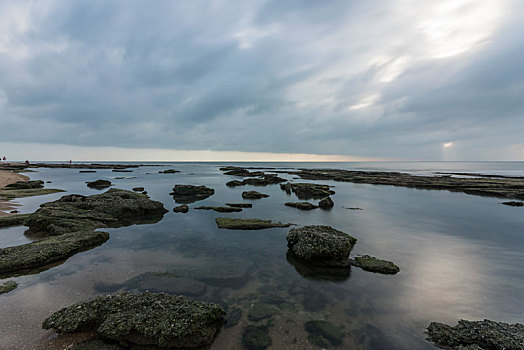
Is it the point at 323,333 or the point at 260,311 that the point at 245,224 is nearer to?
the point at 260,311

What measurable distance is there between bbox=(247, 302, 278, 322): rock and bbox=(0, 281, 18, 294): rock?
36.8ft

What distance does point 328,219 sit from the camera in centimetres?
2717

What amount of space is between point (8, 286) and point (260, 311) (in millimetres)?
11973

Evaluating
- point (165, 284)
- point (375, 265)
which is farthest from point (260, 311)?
point (375, 265)

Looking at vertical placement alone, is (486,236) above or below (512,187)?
below

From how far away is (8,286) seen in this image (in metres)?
10.4

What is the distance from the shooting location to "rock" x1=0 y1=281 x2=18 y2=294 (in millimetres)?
10062

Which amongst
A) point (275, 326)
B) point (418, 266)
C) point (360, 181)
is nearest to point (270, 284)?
point (275, 326)

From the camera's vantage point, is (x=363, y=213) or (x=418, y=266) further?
(x=363, y=213)

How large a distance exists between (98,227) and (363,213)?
1238 inches

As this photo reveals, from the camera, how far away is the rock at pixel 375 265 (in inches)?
526

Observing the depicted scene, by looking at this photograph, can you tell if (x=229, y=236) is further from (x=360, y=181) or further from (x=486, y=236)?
(x=360, y=181)

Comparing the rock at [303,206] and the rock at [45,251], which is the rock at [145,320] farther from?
the rock at [303,206]

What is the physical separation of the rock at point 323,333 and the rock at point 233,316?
270 cm
